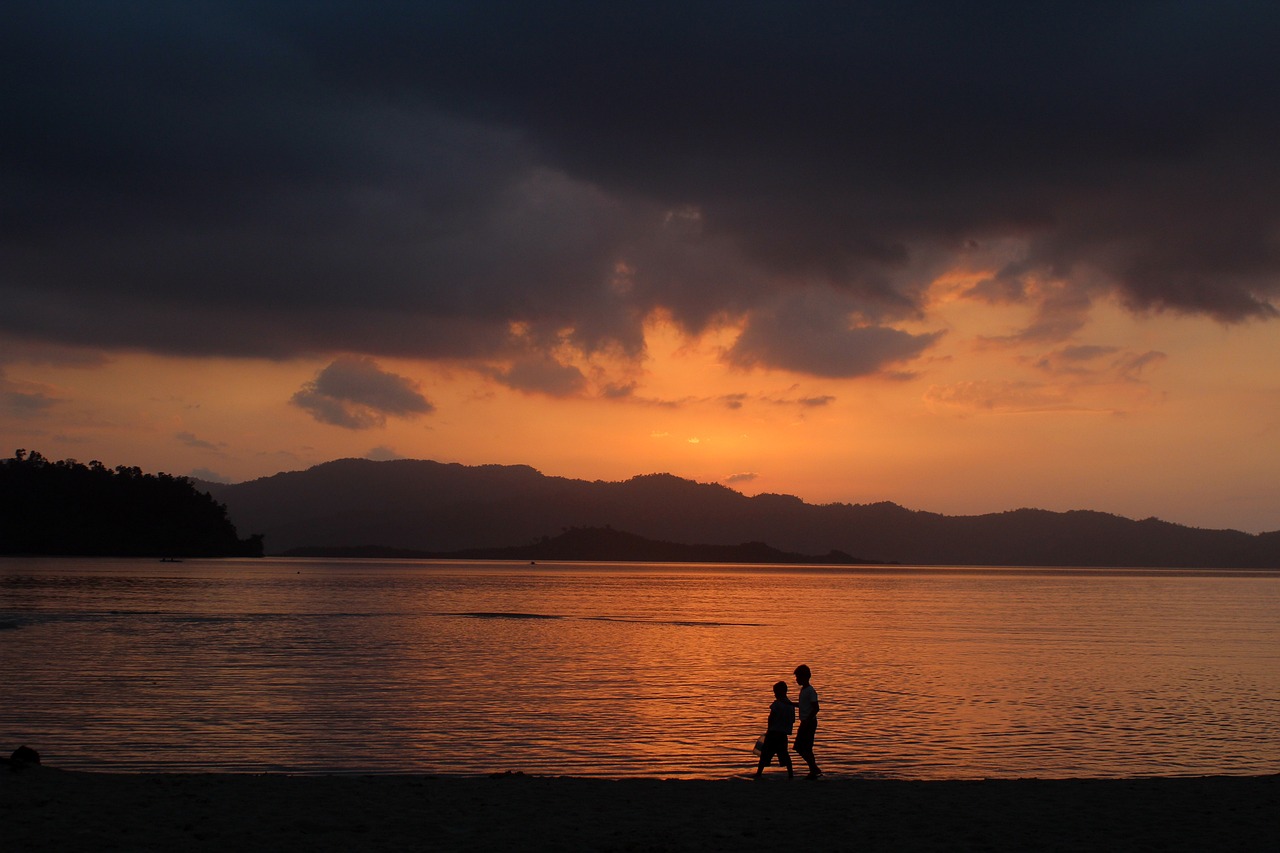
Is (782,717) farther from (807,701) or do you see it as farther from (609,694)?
(609,694)

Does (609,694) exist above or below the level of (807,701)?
below

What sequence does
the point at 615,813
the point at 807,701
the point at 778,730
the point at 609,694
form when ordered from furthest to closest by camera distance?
the point at 609,694
the point at 778,730
the point at 807,701
the point at 615,813

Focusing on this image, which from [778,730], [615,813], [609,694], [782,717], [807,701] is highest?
[807,701]

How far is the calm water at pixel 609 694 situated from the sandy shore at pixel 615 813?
4009 mm

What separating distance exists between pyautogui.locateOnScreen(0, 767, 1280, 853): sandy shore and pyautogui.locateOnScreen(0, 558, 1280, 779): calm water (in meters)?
4.01

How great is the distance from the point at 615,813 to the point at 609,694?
2189cm

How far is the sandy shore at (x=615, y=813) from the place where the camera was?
16734mm

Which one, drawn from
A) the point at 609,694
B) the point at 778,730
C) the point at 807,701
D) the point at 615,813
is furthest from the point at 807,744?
the point at 609,694

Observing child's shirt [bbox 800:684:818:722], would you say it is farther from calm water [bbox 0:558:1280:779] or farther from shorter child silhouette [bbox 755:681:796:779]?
calm water [bbox 0:558:1280:779]

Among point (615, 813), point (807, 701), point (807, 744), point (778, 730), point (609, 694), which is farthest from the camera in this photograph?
point (609, 694)

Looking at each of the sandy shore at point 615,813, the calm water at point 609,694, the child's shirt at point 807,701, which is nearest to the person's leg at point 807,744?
the child's shirt at point 807,701

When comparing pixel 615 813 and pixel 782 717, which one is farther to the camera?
pixel 782 717

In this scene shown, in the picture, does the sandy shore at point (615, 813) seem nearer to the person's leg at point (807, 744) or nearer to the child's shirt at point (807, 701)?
the person's leg at point (807, 744)

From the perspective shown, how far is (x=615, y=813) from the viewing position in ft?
63.1
